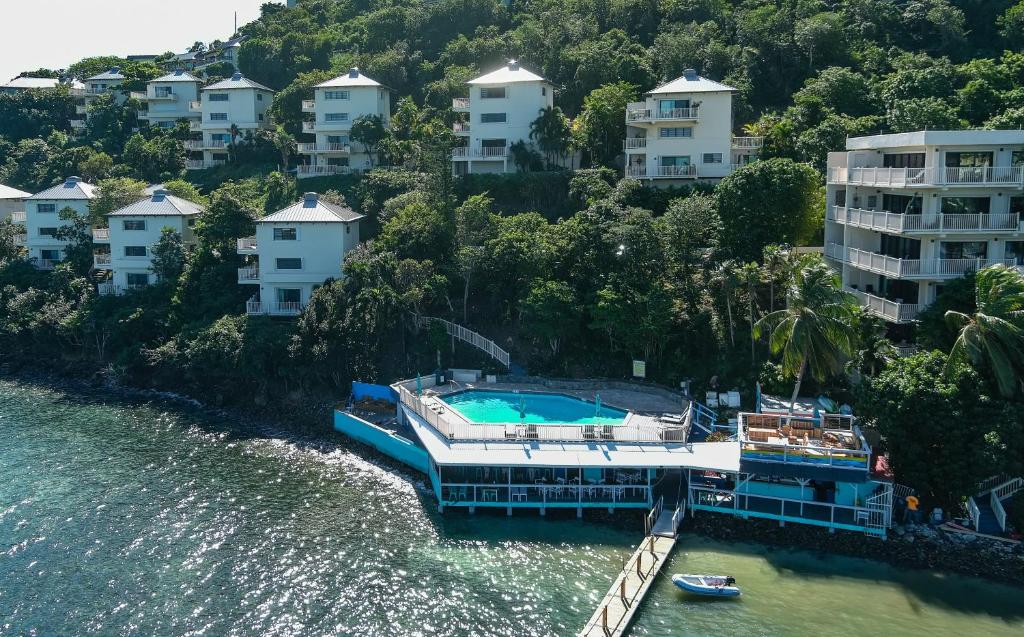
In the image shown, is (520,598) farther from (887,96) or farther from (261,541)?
(887,96)

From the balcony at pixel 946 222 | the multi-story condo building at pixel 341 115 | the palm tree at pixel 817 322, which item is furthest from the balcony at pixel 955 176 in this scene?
the multi-story condo building at pixel 341 115

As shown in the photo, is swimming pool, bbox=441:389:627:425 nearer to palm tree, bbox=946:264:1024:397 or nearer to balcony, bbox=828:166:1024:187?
palm tree, bbox=946:264:1024:397

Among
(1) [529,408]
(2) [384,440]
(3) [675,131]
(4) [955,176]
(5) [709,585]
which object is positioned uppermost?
(3) [675,131]

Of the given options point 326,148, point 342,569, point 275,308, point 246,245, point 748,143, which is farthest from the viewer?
point 326,148

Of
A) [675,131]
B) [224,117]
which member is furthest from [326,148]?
[675,131]

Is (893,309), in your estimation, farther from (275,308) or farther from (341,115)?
(341,115)

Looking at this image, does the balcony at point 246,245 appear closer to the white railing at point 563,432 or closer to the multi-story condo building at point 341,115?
the multi-story condo building at point 341,115

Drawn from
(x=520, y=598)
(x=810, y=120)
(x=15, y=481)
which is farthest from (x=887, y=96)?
(x=15, y=481)
